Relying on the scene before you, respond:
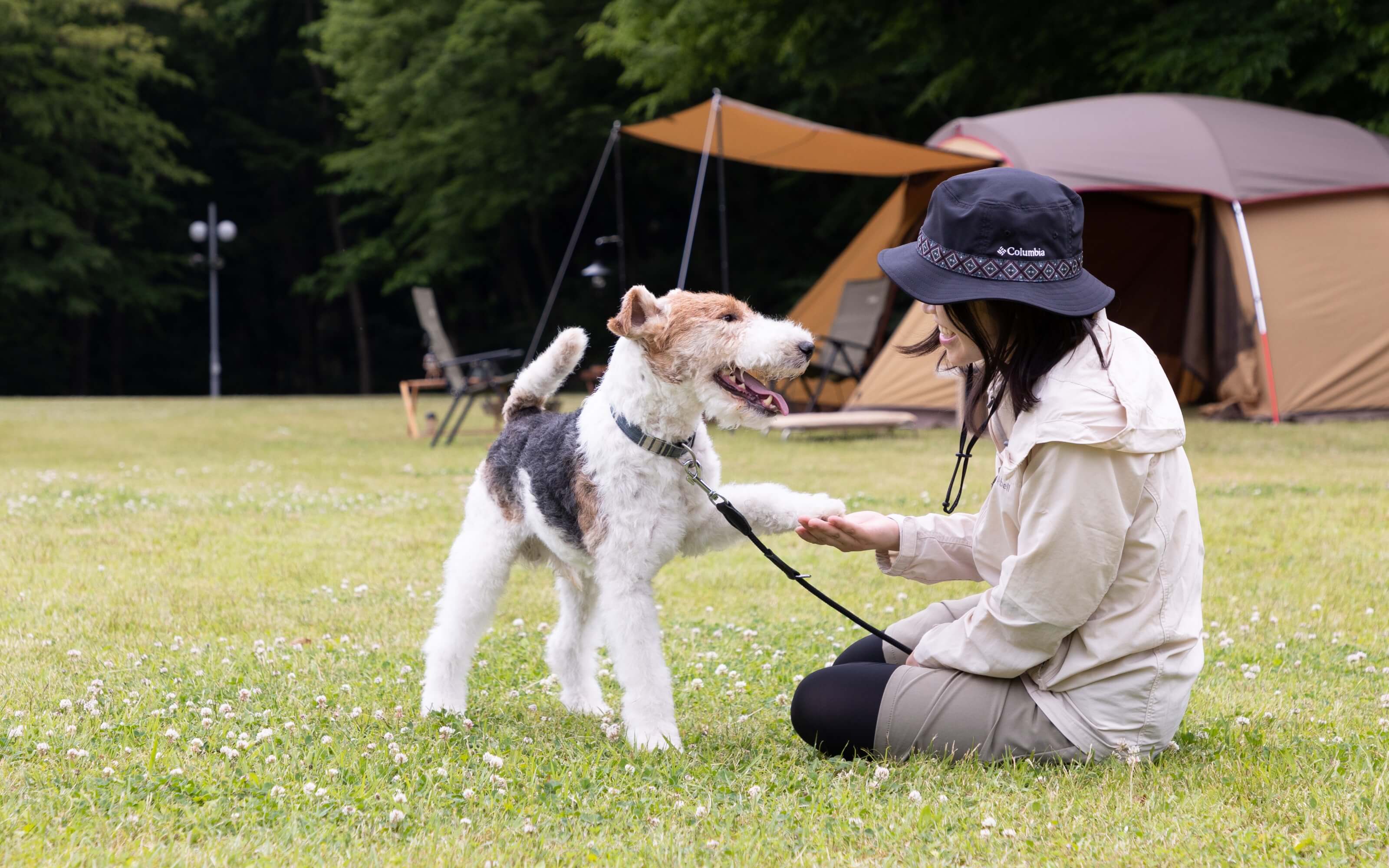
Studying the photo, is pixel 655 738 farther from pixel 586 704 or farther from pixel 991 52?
pixel 991 52

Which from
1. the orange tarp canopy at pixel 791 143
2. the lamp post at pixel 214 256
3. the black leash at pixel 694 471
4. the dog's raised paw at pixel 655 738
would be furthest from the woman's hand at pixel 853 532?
the lamp post at pixel 214 256

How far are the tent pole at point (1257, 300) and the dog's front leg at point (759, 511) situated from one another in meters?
10.2

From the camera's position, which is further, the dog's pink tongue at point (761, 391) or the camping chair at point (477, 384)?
the camping chair at point (477, 384)

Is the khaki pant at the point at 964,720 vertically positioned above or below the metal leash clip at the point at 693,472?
below

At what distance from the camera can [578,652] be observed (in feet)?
11.4

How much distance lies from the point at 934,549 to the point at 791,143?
9651 mm

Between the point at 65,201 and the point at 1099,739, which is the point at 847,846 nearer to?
the point at 1099,739

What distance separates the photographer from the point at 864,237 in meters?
14.1

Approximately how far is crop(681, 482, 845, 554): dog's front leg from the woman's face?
1.51 feet

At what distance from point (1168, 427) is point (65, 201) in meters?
30.3

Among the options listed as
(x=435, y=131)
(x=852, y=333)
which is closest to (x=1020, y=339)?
(x=852, y=333)

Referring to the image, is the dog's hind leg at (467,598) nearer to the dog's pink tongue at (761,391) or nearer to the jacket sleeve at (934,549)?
the dog's pink tongue at (761,391)

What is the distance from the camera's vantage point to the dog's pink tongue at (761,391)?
9.93ft

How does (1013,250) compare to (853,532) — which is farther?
(853,532)
